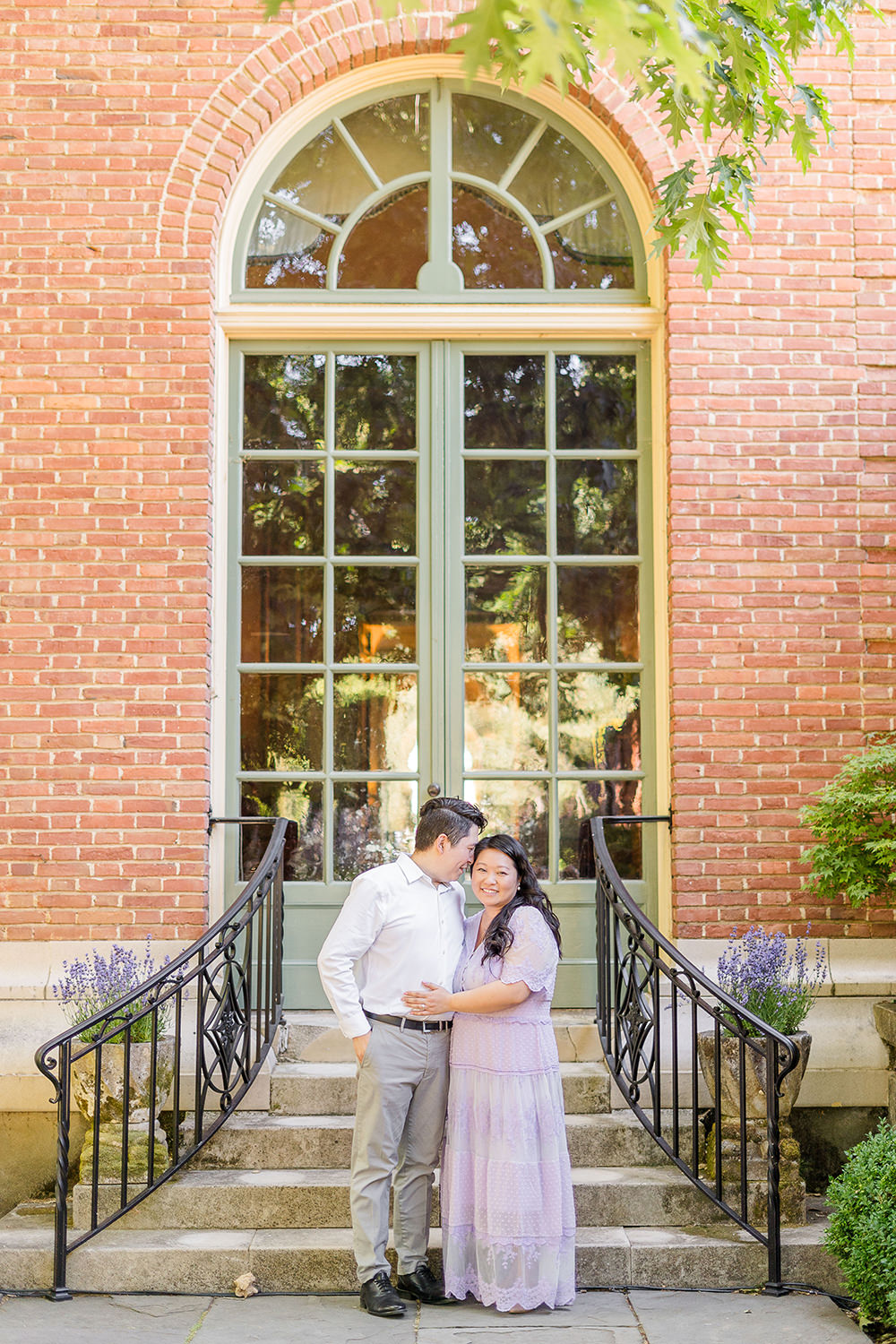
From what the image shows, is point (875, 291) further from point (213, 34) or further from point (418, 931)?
point (418, 931)

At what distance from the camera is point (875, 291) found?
6.74 meters

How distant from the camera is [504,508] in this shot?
6.91 metres

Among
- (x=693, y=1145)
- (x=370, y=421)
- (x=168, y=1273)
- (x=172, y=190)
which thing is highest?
(x=172, y=190)

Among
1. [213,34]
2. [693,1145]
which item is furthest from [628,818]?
[213,34]

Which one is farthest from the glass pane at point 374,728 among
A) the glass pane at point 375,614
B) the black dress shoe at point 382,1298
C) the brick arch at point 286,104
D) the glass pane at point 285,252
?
the black dress shoe at point 382,1298

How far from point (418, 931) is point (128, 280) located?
3892mm

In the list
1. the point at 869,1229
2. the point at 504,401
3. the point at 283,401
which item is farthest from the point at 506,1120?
the point at 283,401

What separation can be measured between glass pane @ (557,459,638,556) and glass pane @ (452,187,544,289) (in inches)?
41.2

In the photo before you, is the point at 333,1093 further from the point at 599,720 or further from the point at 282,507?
the point at 282,507

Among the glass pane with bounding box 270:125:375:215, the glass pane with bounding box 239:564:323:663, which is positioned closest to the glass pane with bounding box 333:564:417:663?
the glass pane with bounding box 239:564:323:663

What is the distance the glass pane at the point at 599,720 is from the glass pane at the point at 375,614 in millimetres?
864

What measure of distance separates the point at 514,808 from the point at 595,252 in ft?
10.0

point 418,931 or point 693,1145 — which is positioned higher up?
point 418,931

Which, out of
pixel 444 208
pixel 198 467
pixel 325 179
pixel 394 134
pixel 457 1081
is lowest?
pixel 457 1081
